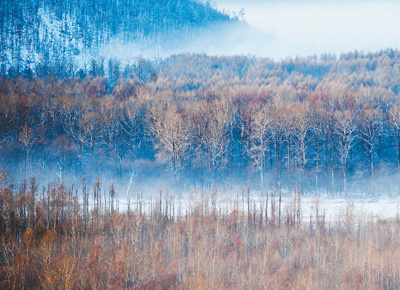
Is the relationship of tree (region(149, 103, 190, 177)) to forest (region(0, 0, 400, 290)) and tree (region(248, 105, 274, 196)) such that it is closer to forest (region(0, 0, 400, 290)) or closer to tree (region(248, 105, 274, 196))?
forest (region(0, 0, 400, 290))

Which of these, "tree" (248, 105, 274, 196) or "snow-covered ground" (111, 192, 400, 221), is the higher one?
"tree" (248, 105, 274, 196)

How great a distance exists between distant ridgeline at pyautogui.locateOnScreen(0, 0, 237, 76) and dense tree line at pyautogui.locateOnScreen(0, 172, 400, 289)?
73.1 m

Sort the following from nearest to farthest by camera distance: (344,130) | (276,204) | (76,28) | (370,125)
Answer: (276,204), (344,130), (370,125), (76,28)

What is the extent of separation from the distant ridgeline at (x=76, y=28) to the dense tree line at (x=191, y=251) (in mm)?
73090

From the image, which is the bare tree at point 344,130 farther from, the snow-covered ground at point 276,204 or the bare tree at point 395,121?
the snow-covered ground at point 276,204

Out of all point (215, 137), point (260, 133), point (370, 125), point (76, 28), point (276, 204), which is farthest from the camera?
point (76, 28)

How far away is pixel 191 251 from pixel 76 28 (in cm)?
12020

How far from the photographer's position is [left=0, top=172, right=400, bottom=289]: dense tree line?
23547 mm

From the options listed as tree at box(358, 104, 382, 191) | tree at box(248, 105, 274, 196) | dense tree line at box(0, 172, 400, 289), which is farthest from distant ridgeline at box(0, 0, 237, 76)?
tree at box(358, 104, 382, 191)

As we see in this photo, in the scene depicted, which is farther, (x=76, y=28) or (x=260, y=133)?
(x=76, y=28)

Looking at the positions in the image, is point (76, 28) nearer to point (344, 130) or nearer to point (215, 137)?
point (215, 137)

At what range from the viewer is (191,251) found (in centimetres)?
2942

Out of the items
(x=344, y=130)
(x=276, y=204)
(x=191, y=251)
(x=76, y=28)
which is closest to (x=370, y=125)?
(x=344, y=130)

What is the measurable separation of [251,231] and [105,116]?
36531 mm
